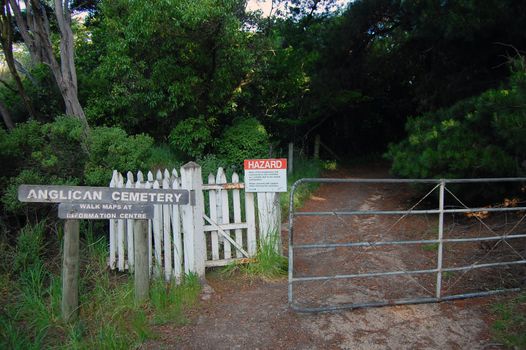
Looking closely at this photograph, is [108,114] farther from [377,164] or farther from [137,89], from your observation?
[377,164]

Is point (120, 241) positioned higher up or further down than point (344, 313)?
higher up

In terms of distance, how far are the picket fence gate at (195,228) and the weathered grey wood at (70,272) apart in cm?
90

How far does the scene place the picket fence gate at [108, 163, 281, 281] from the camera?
4.66 metres

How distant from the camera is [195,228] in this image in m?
4.68

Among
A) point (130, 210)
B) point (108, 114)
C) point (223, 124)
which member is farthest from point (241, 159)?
point (130, 210)

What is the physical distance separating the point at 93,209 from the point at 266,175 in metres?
2.02

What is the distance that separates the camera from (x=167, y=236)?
4719mm

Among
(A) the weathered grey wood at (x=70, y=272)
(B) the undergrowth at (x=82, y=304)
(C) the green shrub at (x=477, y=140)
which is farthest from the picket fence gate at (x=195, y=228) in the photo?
(C) the green shrub at (x=477, y=140)

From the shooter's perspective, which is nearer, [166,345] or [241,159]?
[166,345]

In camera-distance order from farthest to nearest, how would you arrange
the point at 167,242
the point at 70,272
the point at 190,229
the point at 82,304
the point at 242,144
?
the point at 242,144 → the point at 167,242 → the point at 190,229 → the point at 82,304 → the point at 70,272

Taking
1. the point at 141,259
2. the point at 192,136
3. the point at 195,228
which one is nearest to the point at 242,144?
the point at 192,136

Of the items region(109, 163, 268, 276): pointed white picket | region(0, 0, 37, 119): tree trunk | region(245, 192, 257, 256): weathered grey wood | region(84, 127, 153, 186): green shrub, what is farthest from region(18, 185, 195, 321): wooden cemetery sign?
region(0, 0, 37, 119): tree trunk

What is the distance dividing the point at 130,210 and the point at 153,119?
24.7 ft

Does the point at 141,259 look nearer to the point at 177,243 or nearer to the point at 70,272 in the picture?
the point at 177,243
